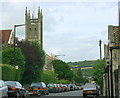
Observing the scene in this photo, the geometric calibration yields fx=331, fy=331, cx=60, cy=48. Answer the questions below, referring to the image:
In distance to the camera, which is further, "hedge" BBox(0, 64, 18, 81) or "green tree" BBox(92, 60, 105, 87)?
"hedge" BBox(0, 64, 18, 81)

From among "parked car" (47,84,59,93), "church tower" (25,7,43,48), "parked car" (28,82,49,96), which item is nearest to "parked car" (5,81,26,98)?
"parked car" (28,82,49,96)

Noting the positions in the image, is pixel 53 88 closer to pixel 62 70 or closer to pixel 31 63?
pixel 31 63

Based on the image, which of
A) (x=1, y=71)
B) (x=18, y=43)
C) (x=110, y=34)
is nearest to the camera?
(x=110, y=34)

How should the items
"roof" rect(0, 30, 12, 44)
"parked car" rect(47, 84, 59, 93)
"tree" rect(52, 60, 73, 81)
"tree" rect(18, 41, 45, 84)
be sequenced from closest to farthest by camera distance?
"parked car" rect(47, 84, 59, 93) < "tree" rect(18, 41, 45, 84) < "roof" rect(0, 30, 12, 44) < "tree" rect(52, 60, 73, 81)

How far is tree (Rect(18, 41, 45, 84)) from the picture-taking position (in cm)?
6694

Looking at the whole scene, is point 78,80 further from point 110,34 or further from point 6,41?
point 110,34

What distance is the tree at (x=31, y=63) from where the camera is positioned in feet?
220

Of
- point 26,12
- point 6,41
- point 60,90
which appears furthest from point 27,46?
point 26,12

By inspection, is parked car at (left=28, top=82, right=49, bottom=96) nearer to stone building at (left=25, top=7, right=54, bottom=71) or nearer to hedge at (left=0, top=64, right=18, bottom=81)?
hedge at (left=0, top=64, right=18, bottom=81)

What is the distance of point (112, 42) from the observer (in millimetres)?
22188

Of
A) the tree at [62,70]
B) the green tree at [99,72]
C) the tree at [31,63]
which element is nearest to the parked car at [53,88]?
the green tree at [99,72]

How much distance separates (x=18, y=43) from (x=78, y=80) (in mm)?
130502

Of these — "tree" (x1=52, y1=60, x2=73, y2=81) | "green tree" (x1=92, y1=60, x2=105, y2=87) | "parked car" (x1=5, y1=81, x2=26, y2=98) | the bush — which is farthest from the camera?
"tree" (x1=52, y1=60, x2=73, y2=81)

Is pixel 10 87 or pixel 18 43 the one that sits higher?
pixel 18 43
